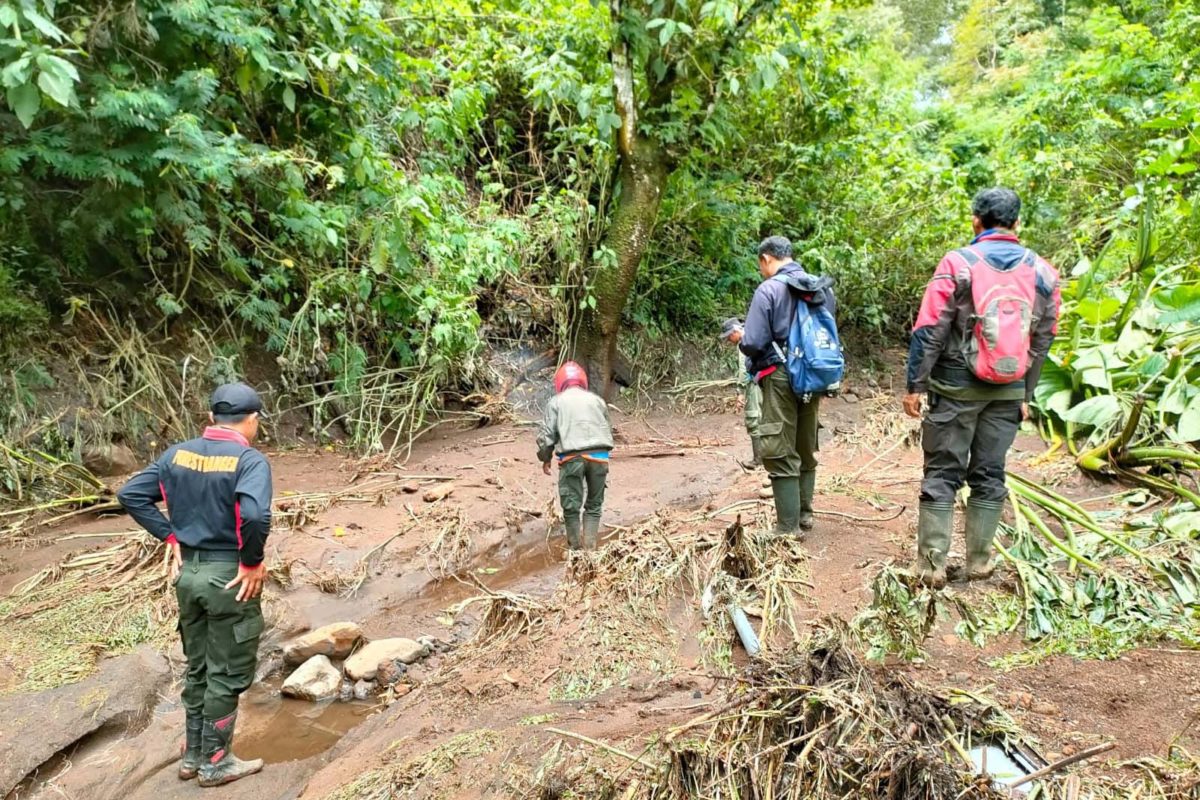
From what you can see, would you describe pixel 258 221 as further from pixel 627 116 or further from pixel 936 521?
pixel 936 521

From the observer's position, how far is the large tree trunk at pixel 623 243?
852 cm

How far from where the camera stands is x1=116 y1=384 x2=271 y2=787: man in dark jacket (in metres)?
3.03

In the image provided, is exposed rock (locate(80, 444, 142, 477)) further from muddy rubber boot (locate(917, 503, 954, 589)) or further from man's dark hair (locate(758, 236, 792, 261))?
muddy rubber boot (locate(917, 503, 954, 589))

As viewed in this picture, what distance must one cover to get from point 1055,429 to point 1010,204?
11.3ft

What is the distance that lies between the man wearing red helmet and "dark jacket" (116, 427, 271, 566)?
2.41 metres

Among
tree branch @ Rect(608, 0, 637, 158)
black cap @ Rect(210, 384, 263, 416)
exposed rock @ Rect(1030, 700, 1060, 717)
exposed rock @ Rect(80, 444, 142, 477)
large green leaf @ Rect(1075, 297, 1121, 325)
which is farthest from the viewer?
tree branch @ Rect(608, 0, 637, 158)

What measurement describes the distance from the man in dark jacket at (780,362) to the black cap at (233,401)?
2.59 meters

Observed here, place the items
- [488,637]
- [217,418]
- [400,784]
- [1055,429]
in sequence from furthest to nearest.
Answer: [1055,429]
[488,637]
[217,418]
[400,784]

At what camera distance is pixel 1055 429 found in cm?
604

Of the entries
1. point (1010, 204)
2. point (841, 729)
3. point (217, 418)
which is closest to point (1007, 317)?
point (1010, 204)

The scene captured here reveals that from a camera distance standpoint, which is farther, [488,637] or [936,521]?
[488,637]

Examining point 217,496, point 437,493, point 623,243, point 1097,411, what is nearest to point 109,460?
point 437,493

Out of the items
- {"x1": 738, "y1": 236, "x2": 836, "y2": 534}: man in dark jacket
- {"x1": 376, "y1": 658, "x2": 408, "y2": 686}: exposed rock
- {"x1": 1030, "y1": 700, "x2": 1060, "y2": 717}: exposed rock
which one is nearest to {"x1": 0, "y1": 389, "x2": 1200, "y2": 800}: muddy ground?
{"x1": 1030, "y1": 700, "x2": 1060, "y2": 717}: exposed rock

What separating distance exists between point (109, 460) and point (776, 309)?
538cm
